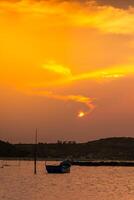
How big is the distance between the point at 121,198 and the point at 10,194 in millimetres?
16738

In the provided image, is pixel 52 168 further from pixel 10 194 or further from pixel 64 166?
pixel 10 194

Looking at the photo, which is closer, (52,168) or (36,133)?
(36,133)

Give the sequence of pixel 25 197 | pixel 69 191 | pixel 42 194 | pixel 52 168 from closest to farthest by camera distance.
→ pixel 25 197 → pixel 42 194 → pixel 69 191 → pixel 52 168

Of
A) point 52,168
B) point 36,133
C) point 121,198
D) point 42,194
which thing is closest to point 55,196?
point 42,194

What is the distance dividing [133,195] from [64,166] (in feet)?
225

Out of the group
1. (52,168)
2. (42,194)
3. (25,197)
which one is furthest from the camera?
(52,168)

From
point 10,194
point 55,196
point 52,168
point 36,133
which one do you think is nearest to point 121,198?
point 55,196

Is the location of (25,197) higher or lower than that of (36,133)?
lower

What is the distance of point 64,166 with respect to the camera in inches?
6491

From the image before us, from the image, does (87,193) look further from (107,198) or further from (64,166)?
(64,166)

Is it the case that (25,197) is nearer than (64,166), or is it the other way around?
(25,197)

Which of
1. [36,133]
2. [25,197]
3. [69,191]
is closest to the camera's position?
[25,197]

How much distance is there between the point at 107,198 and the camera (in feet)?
297

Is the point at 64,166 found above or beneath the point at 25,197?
above
